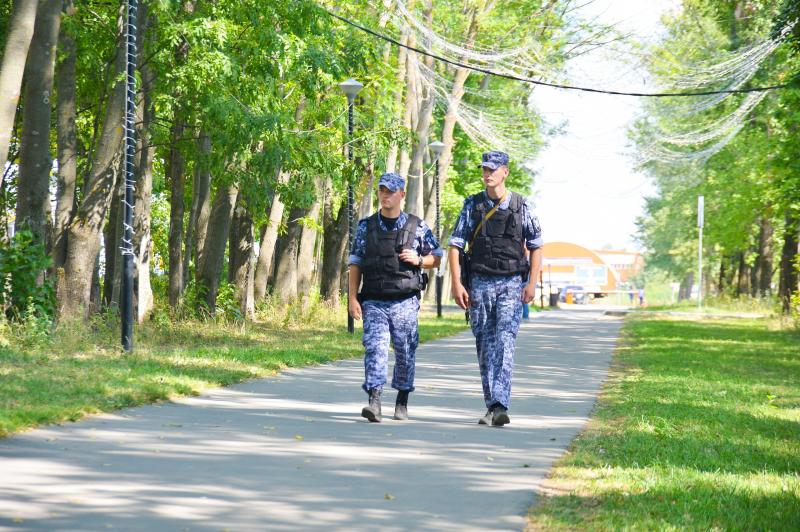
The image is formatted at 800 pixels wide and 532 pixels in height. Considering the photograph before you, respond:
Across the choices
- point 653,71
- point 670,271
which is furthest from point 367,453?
point 670,271

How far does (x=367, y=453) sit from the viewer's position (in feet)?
25.7

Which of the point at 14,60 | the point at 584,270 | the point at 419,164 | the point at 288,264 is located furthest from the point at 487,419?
the point at 584,270

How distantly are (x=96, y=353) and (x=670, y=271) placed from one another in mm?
84117

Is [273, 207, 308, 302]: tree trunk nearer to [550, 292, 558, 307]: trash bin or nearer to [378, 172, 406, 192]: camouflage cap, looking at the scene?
[378, 172, 406, 192]: camouflage cap

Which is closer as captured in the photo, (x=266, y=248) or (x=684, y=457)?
(x=684, y=457)

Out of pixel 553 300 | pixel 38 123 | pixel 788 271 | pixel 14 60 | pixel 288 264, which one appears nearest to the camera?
pixel 14 60

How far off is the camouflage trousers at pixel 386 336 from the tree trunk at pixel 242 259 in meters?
14.7

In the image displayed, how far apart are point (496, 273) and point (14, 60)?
8413 millimetres

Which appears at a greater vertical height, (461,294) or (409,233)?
(409,233)

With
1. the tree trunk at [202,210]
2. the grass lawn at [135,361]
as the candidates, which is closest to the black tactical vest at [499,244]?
the grass lawn at [135,361]

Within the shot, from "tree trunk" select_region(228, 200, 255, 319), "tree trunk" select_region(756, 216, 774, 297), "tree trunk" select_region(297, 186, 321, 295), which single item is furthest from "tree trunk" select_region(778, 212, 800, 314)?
"tree trunk" select_region(228, 200, 255, 319)

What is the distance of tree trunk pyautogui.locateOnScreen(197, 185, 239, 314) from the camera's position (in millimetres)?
21719

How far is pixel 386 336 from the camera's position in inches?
376

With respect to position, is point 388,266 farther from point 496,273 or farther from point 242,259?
point 242,259
